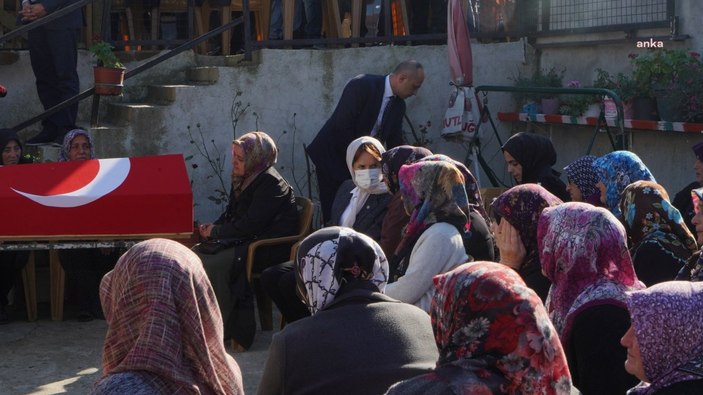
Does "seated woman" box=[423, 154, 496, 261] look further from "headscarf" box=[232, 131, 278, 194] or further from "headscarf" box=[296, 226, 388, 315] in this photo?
"headscarf" box=[232, 131, 278, 194]

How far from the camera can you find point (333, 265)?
3.76 m

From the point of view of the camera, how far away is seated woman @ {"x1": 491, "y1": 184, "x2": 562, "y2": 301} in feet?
15.4

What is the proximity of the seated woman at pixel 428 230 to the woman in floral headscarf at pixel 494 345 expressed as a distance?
2081mm

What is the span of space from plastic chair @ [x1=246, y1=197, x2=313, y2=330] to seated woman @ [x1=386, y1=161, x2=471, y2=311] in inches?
80.2

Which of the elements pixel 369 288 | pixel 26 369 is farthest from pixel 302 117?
pixel 369 288

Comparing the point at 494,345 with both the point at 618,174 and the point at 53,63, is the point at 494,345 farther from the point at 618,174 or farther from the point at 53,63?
the point at 53,63

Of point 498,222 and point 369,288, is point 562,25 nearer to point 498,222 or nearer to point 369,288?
point 498,222

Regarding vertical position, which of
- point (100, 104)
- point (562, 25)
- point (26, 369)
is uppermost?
point (562, 25)

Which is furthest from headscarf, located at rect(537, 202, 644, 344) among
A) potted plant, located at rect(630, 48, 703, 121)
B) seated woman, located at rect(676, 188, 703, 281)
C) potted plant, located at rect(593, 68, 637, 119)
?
potted plant, located at rect(593, 68, 637, 119)

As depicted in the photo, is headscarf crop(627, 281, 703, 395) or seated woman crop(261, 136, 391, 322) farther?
seated woman crop(261, 136, 391, 322)

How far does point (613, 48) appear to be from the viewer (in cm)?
1002

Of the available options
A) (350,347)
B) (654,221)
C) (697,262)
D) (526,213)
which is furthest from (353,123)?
(350,347)

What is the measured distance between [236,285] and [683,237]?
10.4ft

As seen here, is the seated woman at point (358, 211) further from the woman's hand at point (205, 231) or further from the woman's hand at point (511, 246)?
the woman's hand at point (511, 246)
